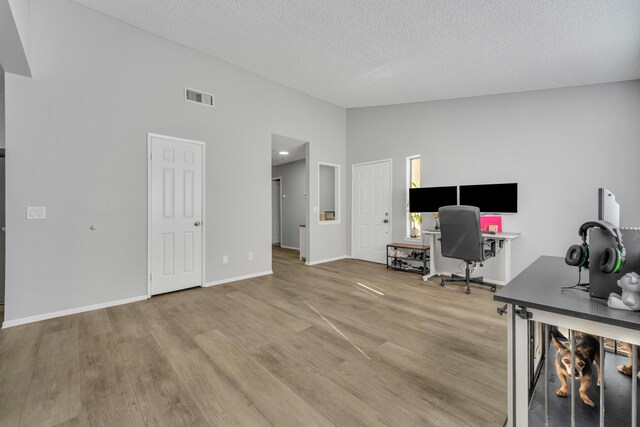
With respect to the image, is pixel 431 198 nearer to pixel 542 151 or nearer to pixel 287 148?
pixel 542 151

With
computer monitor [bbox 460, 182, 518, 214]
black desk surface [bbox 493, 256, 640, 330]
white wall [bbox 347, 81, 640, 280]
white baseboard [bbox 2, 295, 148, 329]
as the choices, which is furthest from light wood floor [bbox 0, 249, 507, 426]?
white wall [bbox 347, 81, 640, 280]

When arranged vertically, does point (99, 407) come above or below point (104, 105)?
below

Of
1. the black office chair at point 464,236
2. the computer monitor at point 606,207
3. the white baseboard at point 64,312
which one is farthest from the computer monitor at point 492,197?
the white baseboard at point 64,312

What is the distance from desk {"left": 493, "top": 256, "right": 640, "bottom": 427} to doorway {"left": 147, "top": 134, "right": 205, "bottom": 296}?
369cm

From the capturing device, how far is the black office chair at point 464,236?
141 inches

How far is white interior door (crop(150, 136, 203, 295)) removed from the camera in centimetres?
355

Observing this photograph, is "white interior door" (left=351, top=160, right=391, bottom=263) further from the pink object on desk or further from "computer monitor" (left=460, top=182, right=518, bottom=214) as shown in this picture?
the pink object on desk

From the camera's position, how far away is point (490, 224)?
4.13 metres

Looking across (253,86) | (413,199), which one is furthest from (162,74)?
(413,199)

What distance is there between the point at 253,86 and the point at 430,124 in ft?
10.1

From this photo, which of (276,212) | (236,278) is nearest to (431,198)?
(236,278)

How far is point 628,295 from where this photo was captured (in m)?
0.99

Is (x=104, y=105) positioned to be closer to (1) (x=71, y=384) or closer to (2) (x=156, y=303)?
(2) (x=156, y=303)

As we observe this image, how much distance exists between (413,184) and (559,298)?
4235 mm
